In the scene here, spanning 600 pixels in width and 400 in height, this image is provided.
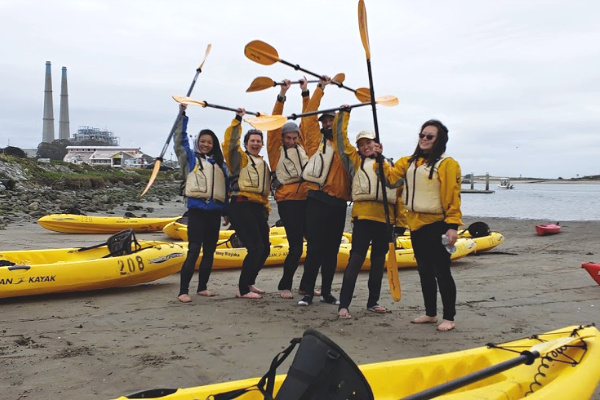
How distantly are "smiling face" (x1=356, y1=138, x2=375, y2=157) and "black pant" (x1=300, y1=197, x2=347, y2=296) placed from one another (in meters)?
0.48

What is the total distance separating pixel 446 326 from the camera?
3.73m

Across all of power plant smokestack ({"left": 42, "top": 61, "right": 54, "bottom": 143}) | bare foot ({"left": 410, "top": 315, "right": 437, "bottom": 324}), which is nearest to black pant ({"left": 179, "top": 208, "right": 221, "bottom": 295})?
bare foot ({"left": 410, "top": 315, "right": 437, "bottom": 324})

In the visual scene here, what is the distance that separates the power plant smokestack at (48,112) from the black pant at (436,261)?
9151cm

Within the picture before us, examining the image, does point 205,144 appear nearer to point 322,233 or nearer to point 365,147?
point 322,233

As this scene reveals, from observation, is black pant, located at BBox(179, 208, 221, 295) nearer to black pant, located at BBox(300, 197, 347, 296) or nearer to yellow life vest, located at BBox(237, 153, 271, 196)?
yellow life vest, located at BBox(237, 153, 271, 196)

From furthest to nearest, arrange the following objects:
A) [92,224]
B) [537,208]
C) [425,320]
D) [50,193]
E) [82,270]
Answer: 1. [537,208]
2. [50,193]
3. [92,224]
4. [82,270]
5. [425,320]

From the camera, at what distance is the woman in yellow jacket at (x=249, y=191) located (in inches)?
177

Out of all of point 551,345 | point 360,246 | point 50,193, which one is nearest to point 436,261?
point 360,246

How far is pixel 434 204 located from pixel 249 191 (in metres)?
1.64

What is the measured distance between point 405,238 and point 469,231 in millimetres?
1268

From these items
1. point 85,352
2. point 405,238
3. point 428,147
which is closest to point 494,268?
point 405,238

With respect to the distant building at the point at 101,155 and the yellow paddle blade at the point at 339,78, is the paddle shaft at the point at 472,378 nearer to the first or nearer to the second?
the yellow paddle blade at the point at 339,78

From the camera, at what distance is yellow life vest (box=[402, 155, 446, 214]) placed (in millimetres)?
3670

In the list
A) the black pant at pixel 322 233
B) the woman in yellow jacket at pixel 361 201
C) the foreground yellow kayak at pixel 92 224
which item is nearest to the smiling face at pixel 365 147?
the woman in yellow jacket at pixel 361 201
